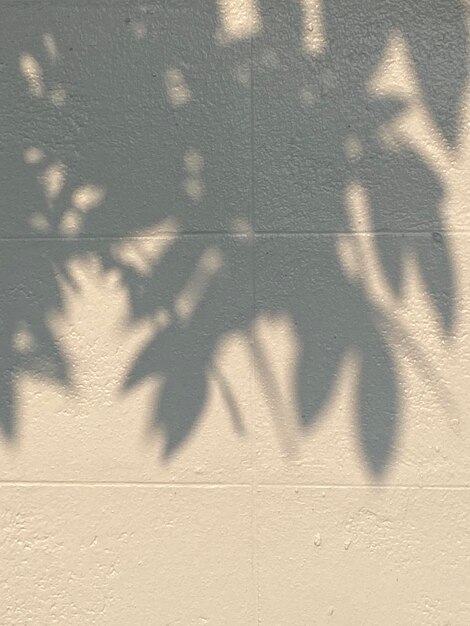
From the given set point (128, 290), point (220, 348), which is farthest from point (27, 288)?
point (220, 348)

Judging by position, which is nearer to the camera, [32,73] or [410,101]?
[410,101]

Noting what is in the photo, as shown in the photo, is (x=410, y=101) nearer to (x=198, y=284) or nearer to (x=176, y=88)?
(x=176, y=88)

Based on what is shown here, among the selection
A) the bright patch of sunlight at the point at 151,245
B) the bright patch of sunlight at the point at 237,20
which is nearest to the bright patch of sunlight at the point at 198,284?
the bright patch of sunlight at the point at 151,245

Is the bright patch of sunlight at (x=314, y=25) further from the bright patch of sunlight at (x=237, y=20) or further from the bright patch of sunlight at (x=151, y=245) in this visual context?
the bright patch of sunlight at (x=151, y=245)

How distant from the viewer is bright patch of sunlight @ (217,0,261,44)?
9.71 ft

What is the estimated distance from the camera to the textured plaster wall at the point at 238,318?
9.53ft

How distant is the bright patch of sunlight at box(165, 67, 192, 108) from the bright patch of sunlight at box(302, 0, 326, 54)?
0.51 m

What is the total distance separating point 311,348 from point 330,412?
26 cm

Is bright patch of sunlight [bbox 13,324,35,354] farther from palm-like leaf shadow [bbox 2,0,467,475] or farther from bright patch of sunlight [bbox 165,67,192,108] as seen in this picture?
bright patch of sunlight [bbox 165,67,192,108]

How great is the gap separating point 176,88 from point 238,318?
96 cm

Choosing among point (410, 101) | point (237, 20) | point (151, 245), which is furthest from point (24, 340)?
point (410, 101)

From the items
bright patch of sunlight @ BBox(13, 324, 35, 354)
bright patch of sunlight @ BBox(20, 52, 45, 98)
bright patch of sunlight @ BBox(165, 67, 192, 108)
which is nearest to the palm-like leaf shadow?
bright patch of sunlight @ BBox(165, 67, 192, 108)

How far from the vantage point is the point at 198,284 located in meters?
2.97

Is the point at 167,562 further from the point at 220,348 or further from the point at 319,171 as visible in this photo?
the point at 319,171
